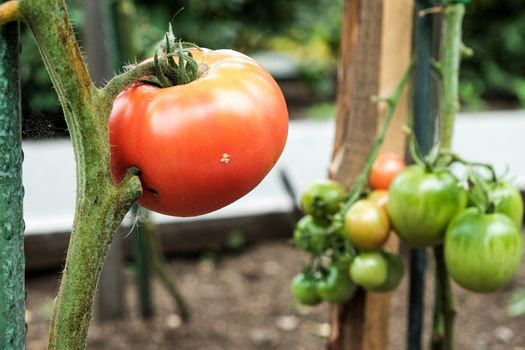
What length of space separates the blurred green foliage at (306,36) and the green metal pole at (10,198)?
12.5 feet

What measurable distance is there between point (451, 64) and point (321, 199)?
0.29m

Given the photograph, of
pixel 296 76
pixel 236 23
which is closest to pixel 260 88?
pixel 236 23

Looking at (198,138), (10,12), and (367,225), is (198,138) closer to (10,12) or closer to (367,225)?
(10,12)

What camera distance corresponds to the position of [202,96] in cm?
57

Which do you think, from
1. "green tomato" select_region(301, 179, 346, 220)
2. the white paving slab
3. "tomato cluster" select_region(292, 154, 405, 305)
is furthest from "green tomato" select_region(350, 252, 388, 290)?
the white paving slab

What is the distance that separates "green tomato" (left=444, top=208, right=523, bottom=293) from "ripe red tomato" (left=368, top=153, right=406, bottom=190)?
7.5 inches

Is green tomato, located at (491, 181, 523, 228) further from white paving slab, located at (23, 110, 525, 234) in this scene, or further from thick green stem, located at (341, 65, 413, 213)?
white paving slab, located at (23, 110, 525, 234)

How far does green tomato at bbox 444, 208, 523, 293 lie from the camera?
0.97 metres

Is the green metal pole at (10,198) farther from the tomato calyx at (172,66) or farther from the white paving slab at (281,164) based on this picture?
the white paving slab at (281,164)

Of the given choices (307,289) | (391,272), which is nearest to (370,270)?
(391,272)

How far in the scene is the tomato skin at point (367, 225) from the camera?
1.08 m

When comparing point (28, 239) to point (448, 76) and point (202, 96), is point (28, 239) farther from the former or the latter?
point (202, 96)

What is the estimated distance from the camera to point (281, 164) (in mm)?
3547

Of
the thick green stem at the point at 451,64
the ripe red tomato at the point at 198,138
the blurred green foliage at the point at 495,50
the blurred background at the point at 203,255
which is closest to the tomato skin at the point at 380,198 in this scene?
the thick green stem at the point at 451,64
